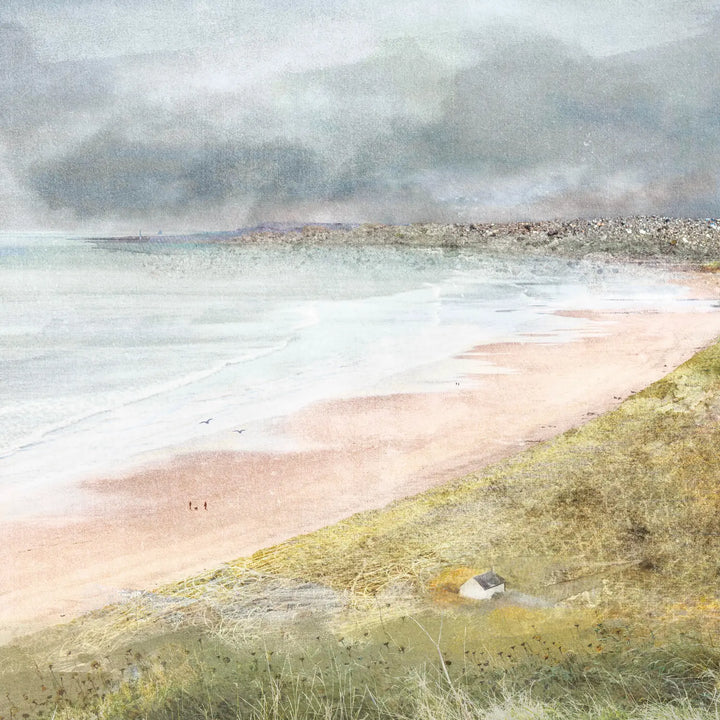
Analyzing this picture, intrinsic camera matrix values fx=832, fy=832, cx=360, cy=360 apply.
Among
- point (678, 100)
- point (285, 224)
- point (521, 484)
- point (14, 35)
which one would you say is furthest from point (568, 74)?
point (14, 35)

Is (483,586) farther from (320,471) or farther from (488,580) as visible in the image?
(320,471)

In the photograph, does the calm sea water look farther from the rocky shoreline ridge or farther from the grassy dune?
the grassy dune

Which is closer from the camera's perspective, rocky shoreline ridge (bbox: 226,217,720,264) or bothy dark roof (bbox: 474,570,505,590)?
bothy dark roof (bbox: 474,570,505,590)

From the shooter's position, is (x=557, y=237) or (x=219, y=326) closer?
(x=557, y=237)

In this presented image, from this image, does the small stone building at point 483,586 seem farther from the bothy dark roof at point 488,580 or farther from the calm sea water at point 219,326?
the calm sea water at point 219,326

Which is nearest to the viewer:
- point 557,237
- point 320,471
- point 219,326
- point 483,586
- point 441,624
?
point 441,624

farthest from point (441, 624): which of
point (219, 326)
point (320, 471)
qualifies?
point (219, 326)

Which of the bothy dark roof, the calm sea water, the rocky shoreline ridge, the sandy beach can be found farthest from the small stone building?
the rocky shoreline ridge

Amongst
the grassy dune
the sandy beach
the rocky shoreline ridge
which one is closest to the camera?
the grassy dune
